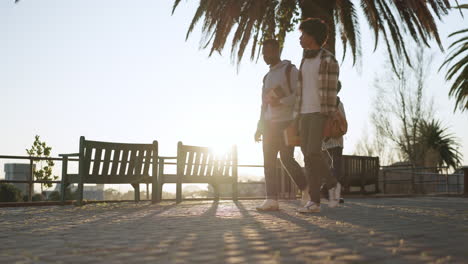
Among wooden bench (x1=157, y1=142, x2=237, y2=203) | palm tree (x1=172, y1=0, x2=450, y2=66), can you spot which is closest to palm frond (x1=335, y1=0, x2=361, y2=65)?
palm tree (x1=172, y1=0, x2=450, y2=66)

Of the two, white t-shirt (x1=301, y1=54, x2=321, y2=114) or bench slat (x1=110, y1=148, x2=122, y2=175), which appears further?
bench slat (x1=110, y1=148, x2=122, y2=175)

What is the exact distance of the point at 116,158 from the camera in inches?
306

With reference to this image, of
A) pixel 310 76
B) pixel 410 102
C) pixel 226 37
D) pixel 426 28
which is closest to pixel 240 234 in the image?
pixel 310 76

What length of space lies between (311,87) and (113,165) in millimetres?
3772

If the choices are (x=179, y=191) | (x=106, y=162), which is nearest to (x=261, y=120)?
(x=106, y=162)

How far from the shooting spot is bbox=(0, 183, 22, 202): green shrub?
853 inches

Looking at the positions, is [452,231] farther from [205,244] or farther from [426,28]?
[426,28]

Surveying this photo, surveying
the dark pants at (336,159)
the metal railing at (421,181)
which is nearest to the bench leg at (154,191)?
the dark pants at (336,159)

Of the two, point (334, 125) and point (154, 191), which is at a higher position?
point (334, 125)

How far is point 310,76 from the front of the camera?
200 inches

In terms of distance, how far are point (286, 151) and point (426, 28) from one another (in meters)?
9.60

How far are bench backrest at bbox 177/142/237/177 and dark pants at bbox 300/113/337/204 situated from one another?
3.77m

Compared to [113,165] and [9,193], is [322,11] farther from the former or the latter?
[9,193]

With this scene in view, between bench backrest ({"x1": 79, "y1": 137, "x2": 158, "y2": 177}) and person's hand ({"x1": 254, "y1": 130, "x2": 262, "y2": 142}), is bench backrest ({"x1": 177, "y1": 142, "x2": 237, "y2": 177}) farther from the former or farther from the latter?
person's hand ({"x1": 254, "y1": 130, "x2": 262, "y2": 142})
